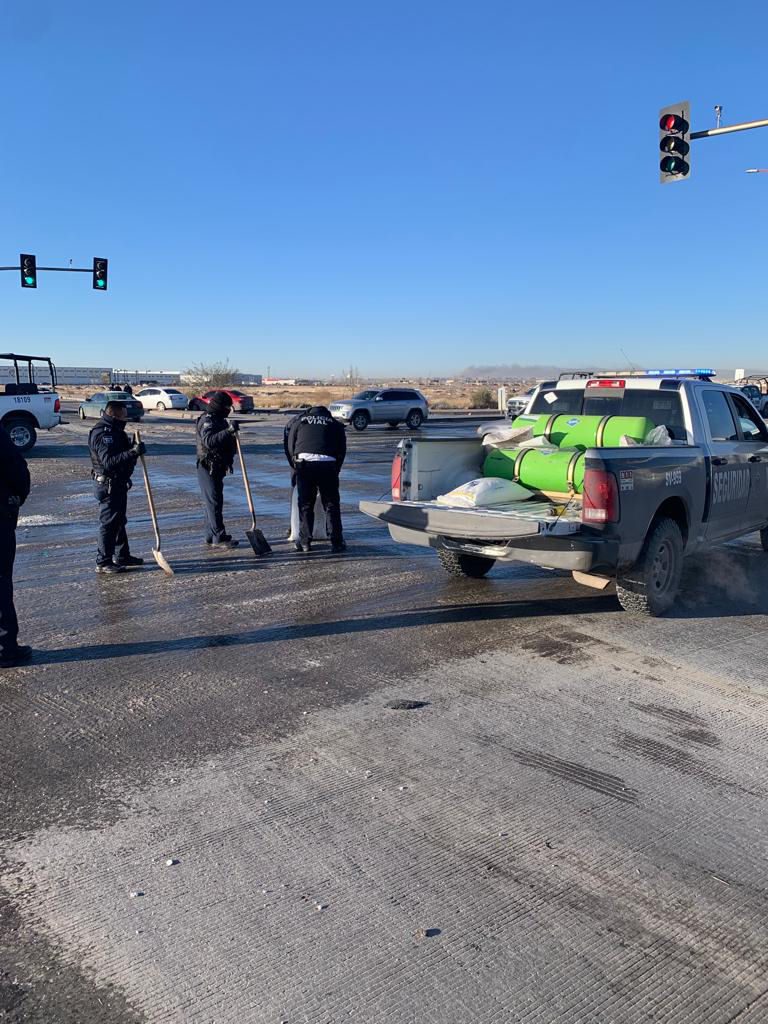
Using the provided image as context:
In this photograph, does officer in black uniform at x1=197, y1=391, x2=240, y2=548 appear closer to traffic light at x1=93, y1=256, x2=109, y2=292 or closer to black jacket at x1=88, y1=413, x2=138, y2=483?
black jacket at x1=88, y1=413, x2=138, y2=483

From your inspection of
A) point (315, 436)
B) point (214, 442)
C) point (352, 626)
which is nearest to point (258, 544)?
point (214, 442)

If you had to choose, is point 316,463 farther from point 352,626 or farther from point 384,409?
point 384,409

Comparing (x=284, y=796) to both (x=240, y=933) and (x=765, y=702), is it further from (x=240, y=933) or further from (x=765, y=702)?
(x=765, y=702)

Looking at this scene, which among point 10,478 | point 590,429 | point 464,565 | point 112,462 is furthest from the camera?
point 112,462

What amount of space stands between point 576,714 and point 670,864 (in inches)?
61.2

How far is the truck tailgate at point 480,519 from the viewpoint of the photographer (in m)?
6.31

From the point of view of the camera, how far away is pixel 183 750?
14.7ft

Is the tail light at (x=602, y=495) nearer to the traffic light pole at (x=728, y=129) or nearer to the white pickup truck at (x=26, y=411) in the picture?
the traffic light pole at (x=728, y=129)

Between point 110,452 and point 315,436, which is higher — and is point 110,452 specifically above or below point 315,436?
below

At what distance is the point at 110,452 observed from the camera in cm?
839

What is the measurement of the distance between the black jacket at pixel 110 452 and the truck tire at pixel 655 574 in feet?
15.5

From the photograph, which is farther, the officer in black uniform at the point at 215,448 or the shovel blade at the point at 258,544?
the officer in black uniform at the point at 215,448

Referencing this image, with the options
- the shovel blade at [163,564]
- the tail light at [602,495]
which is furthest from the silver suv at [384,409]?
the tail light at [602,495]

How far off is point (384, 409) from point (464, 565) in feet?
99.2
